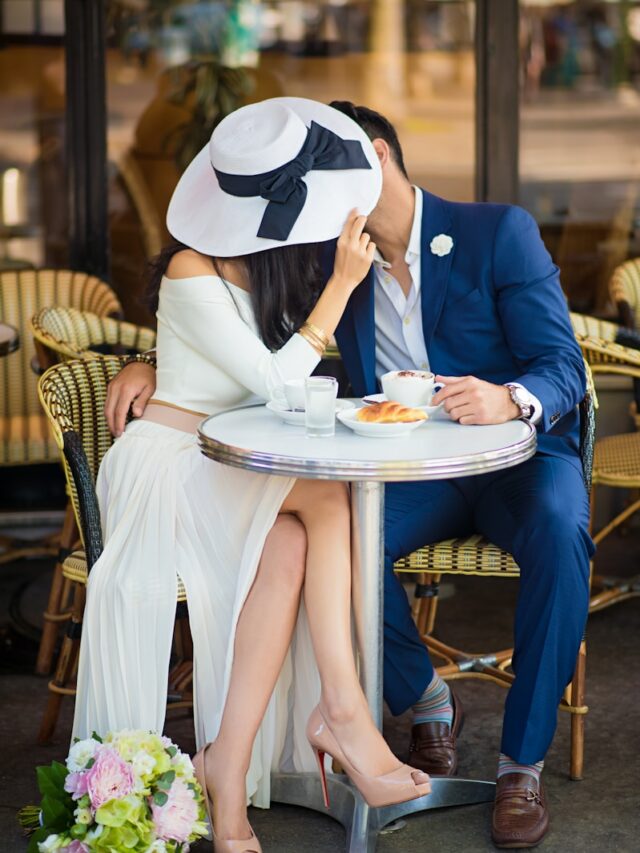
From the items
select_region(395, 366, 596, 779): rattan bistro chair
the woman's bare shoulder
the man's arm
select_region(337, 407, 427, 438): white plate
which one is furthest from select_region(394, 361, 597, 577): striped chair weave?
the woman's bare shoulder

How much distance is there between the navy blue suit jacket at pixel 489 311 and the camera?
118 inches

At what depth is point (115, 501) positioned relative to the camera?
2.86m

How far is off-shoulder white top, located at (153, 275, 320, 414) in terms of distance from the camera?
282 centimetres

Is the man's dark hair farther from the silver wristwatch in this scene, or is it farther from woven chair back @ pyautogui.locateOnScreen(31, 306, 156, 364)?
woven chair back @ pyautogui.locateOnScreen(31, 306, 156, 364)

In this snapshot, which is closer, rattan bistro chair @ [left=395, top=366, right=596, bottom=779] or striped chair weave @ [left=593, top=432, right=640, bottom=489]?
rattan bistro chair @ [left=395, top=366, right=596, bottom=779]

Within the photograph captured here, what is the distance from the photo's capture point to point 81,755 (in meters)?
2.58

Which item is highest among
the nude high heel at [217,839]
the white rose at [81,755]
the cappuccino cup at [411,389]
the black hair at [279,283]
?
the black hair at [279,283]

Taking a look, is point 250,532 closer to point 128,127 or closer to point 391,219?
point 391,219

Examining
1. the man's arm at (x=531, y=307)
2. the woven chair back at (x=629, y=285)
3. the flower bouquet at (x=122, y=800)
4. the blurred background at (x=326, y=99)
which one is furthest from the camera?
the blurred background at (x=326, y=99)

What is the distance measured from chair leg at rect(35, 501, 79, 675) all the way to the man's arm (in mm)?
1365

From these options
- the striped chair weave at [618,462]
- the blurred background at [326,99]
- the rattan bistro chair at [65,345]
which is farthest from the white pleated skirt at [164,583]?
the blurred background at [326,99]

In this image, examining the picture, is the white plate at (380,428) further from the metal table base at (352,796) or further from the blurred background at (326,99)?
the blurred background at (326,99)

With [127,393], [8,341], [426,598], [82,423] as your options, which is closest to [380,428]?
[127,393]

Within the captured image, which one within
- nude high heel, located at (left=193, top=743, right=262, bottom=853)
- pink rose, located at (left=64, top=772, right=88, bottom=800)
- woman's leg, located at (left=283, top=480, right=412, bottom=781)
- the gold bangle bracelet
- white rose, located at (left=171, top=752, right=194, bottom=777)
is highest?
the gold bangle bracelet
